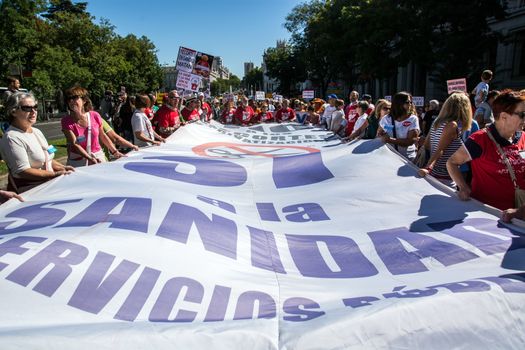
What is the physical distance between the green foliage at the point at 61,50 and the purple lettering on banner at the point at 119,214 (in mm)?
31364

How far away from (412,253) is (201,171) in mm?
2860

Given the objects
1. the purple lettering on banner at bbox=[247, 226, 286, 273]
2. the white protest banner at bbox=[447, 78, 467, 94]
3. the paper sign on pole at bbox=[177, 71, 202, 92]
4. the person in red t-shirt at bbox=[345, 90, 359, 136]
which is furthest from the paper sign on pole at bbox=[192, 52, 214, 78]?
the purple lettering on banner at bbox=[247, 226, 286, 273]

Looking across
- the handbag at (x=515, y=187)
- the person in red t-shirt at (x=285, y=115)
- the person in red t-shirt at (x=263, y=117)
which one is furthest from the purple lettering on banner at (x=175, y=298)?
the person in red t-shirt at (x=263, y=117)

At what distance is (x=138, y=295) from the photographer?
2059mm

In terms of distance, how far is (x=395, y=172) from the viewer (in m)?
4.10

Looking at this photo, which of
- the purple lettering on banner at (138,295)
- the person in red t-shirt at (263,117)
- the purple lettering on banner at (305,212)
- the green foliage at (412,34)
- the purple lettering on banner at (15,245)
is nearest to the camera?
the purple lettering on banner at (138,295)

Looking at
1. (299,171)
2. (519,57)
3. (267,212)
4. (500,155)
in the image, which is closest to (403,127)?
(299,171)

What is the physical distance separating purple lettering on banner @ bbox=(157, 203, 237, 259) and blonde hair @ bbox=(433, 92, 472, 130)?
2399 millimetres

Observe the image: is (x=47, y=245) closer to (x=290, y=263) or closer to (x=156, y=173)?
(x=290, y=263)

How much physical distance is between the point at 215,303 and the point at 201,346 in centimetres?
43

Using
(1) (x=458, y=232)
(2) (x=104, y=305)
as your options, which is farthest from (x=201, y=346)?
(1) (x=458, y=232)

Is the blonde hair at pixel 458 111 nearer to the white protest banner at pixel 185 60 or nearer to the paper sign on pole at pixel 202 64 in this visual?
the white protest banner at pixel 185 60

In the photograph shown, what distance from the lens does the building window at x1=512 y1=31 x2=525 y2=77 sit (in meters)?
24.7

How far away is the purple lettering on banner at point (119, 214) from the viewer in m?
2.65
